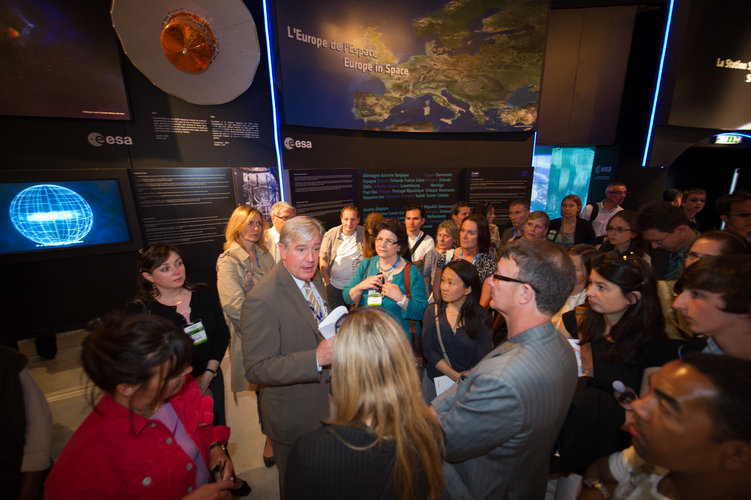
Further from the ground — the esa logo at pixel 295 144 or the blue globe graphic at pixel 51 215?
the esa logo at pixel 295 144

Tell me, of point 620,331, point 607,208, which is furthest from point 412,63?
point 620,331

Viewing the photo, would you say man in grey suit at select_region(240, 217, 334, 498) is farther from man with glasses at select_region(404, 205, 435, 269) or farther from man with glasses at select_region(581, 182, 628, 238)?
man with glasses at select_region(581, 182, 628, 238)

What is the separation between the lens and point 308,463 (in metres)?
0.97

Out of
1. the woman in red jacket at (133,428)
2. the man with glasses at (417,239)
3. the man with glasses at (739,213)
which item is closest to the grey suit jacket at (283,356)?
the woman in red jacket at (133,428)

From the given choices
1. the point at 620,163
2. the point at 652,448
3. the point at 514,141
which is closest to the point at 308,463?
the point at 652,448

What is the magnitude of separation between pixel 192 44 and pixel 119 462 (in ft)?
15.3

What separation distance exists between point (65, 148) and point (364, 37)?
450 cm

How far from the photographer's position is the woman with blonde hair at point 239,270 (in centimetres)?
271

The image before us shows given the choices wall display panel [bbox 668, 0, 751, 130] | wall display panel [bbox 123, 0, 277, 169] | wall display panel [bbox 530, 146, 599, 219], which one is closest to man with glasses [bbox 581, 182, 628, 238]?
wall display panel [bbox 530, 146, 599, 219]

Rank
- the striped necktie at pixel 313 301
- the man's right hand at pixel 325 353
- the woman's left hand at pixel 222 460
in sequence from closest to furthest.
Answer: the woman's left hand at pixel 222 460 → the man's right hand at pixel 325 353 → the striped necktie at pixel 313 301

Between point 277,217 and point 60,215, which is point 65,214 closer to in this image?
point 60,215

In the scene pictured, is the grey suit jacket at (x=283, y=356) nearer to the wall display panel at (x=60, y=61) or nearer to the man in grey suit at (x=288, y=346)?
the man in grey suit at (x=288, y=346)

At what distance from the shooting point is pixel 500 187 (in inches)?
255

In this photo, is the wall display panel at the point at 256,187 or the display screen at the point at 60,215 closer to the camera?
the display screen at the point at 60,215
